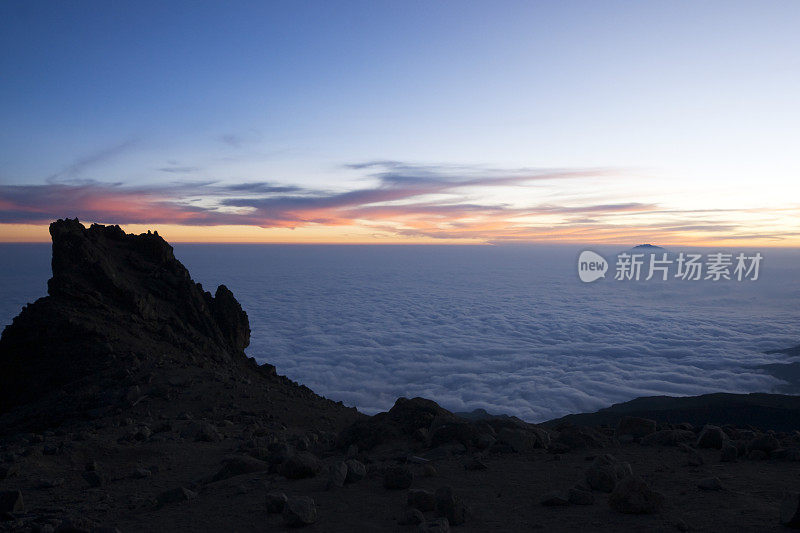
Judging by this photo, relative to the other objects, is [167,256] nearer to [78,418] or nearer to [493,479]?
[78,418]

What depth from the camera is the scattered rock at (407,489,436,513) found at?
13.0ft

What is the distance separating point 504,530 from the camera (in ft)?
12.0

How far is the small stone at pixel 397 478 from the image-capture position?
4.62m

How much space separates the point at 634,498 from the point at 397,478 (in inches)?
80.6

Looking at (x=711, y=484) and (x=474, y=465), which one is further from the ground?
(x=711, y=484)

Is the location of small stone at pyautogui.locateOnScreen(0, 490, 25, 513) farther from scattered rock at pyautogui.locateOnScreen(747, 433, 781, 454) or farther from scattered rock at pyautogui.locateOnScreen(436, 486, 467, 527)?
scattered rock at pyautogui.locateOnScreen(747, 433, 781, 454)

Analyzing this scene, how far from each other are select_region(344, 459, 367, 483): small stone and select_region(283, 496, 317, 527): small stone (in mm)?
880

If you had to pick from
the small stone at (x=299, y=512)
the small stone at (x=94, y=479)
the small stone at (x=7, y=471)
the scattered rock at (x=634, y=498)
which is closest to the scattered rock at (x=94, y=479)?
the small stone at (x=94, y=479)

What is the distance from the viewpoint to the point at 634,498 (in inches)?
147

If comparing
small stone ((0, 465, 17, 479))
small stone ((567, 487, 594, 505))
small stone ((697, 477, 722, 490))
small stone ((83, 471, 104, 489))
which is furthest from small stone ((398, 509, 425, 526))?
small stone ((0, 465, 17, 479))

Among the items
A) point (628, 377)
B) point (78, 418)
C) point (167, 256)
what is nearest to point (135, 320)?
point (167, 256)

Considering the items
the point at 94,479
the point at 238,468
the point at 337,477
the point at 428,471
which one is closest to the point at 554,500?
the point at 428,471

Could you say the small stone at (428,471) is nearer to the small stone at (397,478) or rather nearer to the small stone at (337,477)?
the small stone at (397,478)

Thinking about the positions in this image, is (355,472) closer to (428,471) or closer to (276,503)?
(428,471)
